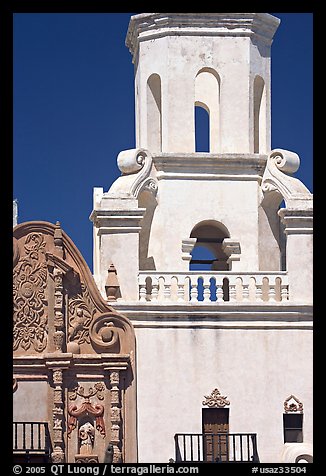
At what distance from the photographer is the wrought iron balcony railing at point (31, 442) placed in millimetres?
31750

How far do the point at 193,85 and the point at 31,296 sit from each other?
475cm

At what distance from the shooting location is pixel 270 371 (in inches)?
1283

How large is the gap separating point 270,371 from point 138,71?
19.7 ft

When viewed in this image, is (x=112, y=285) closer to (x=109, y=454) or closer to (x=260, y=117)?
(x=109, y=454)

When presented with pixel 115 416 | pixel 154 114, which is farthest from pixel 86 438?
pixel 154 114

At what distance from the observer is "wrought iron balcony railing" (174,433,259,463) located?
105ft

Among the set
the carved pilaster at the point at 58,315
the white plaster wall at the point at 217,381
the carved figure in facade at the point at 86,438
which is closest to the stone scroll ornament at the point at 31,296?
the carved pilaster at the point at 58,315

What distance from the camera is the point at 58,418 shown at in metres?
32.1

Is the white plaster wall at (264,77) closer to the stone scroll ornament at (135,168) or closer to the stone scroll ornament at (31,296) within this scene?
the stone scroll ornament at (135,168)

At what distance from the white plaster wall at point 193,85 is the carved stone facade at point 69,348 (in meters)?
3.04
